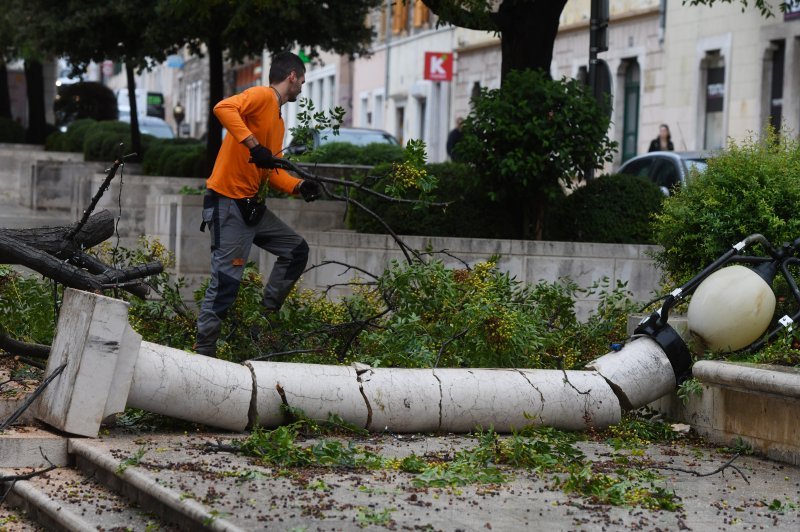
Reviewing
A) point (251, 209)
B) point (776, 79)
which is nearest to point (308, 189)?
point (251, 209)

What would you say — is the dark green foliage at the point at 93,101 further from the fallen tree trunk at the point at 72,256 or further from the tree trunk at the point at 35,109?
the fallen tree trunk at the point at 72,256

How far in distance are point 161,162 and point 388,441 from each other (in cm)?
1580

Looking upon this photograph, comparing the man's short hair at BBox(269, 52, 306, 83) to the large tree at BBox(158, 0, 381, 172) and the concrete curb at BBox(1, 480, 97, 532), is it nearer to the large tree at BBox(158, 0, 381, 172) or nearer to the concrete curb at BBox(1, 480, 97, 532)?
the concrete curb at BBox(1, 480, 97, 532)

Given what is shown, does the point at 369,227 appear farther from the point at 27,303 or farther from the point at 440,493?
the point at 440,493

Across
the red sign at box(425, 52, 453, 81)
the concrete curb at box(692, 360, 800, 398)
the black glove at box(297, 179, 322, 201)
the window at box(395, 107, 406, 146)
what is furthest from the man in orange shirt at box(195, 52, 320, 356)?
the window at box(395, 107, 406, 146)

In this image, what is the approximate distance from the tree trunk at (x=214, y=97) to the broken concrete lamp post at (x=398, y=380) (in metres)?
12.4

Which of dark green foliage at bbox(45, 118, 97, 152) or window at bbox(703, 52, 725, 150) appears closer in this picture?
window at bbox(703, 52, 725, 150)

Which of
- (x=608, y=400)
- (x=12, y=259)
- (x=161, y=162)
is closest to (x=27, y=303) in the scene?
(x=12, y=259)

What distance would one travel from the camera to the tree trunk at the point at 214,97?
20609 mm

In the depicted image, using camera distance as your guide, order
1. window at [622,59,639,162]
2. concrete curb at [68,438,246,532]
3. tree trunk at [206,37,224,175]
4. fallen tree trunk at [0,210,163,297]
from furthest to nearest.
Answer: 1. window at [622,59,639,162]
2. tree trunk at [206,37,224,175]
3. fallen tree trunk at [0,210,163,297]
4. concrete curb at [68,438,246,532]

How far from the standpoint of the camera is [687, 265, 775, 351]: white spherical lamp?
25.7 ft

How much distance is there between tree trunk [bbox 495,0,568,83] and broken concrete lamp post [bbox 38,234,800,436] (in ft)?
17.9

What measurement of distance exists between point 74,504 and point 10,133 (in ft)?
110

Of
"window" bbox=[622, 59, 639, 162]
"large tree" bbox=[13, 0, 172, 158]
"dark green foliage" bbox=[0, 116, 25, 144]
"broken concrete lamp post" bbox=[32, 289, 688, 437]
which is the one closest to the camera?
"broken concrete lamp post" bbox=[32, 289, 688, 437]
